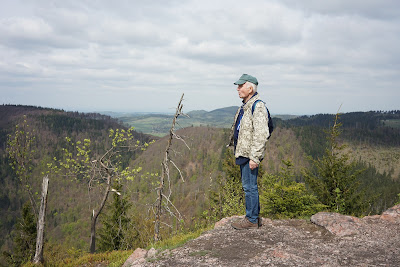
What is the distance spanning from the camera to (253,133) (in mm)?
5676

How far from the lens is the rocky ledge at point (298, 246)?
456 cm

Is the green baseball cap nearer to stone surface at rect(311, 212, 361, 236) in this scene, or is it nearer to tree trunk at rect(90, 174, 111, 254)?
stone surface at rect(311, 212, 361, 236)

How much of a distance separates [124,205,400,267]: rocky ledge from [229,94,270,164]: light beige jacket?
1.85 metres

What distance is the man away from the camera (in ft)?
18.3

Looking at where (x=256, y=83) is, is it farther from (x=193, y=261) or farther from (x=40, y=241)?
(x=40, y=241)

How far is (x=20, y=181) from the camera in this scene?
12.8 metres

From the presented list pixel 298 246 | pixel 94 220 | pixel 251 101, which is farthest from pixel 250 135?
pixel 94 220

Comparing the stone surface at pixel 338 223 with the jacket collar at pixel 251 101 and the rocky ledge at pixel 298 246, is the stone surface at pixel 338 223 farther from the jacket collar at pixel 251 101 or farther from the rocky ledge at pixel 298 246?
the jacket collar at pixel 251 101

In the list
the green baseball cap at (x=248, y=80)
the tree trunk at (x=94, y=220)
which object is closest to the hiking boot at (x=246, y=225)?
the green baseball cap at (x=248, y=80)

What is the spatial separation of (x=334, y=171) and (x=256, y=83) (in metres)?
13.5

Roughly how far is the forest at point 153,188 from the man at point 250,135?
4.56m

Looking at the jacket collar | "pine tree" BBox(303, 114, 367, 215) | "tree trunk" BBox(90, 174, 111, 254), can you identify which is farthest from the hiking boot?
"pine tree" BBox(303, 114, 367, 215)

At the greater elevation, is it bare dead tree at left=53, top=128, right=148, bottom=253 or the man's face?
the man's face

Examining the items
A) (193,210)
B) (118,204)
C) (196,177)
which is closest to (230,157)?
(118,204)
